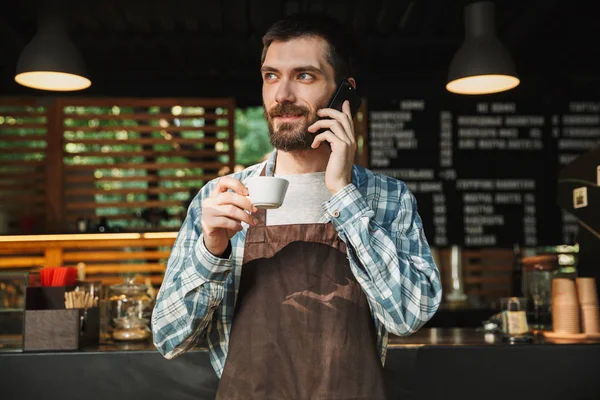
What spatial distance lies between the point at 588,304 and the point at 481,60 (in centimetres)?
152

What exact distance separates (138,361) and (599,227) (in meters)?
2.21

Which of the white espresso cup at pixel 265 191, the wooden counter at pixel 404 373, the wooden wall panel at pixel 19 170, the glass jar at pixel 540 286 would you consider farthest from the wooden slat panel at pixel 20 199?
the white espresso cup at pixel 265 191

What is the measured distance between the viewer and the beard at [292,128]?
1625 millimetres

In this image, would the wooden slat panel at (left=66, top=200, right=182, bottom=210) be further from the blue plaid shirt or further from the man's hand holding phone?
the man's hand holding phone

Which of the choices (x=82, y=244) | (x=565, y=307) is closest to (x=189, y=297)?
(x=565, y=307)

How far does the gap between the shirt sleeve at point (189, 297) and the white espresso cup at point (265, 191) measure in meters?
0.15

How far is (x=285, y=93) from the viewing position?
1615 mm

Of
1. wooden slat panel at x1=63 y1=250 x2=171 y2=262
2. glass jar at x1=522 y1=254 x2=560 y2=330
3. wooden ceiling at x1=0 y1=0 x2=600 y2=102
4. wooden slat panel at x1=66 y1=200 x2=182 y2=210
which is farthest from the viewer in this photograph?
wooden slat panel at x1=66 y1=200 x2=182 y2=210

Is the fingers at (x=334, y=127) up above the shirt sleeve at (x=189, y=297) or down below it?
above

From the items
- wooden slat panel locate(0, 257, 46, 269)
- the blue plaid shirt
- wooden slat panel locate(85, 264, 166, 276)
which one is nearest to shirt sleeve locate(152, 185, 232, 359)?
the blue plaid shirt

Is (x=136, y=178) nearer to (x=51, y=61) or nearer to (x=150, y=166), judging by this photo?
(x=150, y=166)

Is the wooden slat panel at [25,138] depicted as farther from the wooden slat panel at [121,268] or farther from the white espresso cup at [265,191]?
the white espresso cup at [265,191]

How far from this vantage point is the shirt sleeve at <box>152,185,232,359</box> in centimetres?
150

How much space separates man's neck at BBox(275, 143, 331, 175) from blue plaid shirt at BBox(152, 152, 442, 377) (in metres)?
0.15
